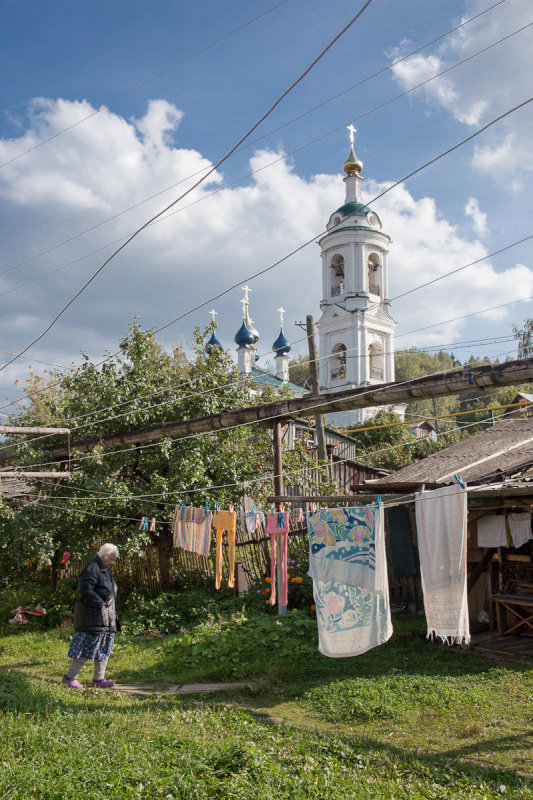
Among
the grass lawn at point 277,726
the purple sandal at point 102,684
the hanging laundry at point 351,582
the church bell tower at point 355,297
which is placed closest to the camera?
the grass lawn at point 277,726

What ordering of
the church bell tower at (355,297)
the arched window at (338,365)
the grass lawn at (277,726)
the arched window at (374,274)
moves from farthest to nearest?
the arched window at (338,365), the arched window at (374,274), the church bell tower at (355,297), the grass lawn at (277,726)

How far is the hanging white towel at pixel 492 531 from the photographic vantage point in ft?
31.5

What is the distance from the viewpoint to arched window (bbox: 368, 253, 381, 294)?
1458 inches

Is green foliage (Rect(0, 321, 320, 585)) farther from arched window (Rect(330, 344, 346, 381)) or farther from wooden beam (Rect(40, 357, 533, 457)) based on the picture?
arched window (Rect(330, 344, 346, 381))

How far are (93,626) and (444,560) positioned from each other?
173 inches

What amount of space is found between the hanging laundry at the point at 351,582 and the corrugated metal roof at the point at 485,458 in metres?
4.09

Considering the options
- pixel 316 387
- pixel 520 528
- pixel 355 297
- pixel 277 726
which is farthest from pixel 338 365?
pixel 277 726

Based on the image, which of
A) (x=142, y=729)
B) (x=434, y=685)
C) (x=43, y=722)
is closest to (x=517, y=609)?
(x=434, y=685)

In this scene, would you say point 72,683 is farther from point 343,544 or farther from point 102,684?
point 343,544

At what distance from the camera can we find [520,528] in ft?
Answer: 30.9

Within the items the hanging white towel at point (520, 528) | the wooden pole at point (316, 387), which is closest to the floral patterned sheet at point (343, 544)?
the hanging white towel at point (520, 528)

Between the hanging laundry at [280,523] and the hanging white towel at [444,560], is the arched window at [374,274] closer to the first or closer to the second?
the hanging laundry at [280,523]

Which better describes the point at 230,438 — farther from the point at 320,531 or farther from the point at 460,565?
the point at 460,565

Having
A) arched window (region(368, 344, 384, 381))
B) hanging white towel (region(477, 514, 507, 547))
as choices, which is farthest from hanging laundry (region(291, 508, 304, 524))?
arched window (region(368, 344, 384, 381))
